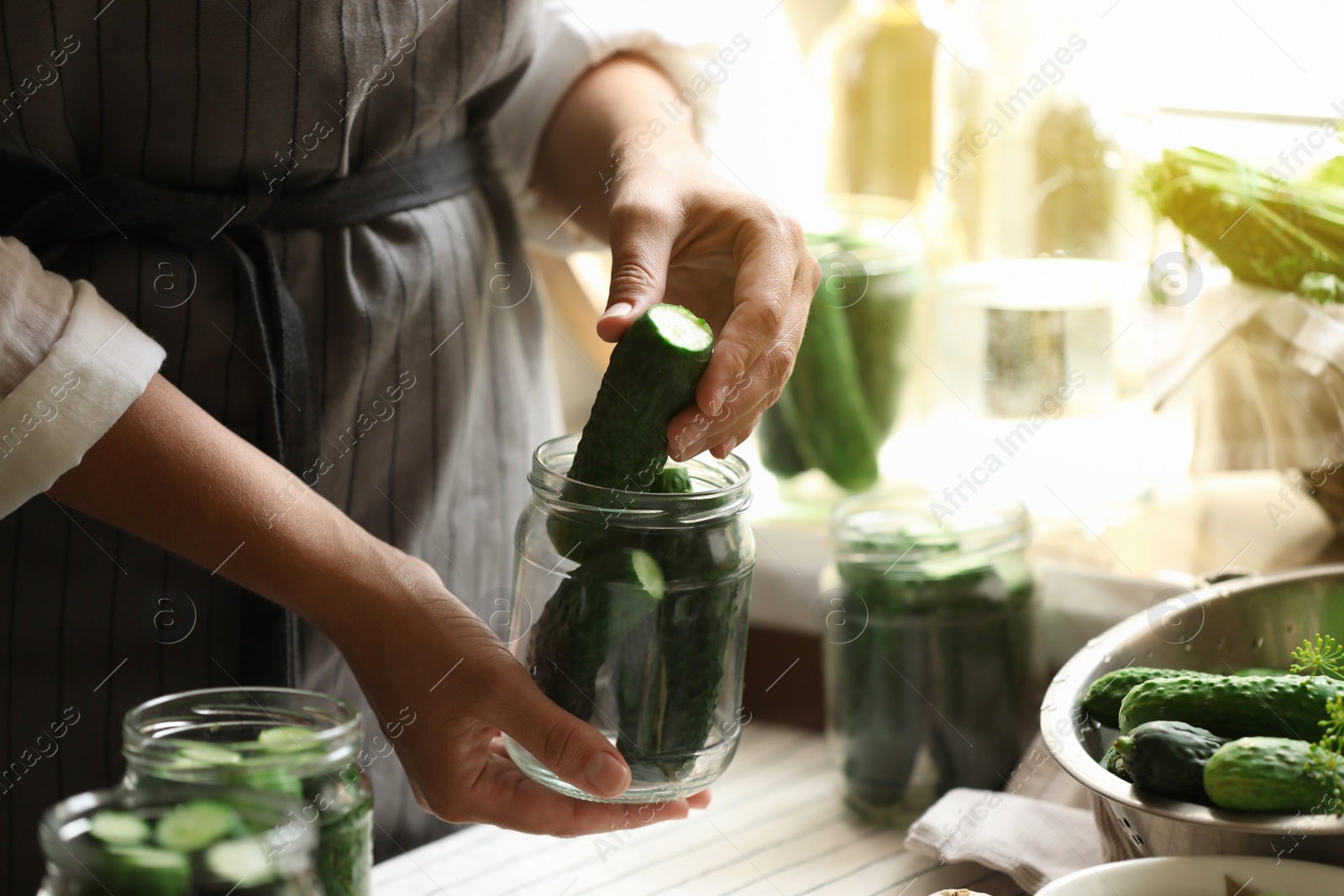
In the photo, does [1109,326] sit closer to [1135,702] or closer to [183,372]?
[1135,702]

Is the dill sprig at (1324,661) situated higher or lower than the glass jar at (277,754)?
lower

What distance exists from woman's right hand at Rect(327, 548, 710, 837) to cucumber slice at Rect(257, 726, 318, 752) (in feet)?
0.30

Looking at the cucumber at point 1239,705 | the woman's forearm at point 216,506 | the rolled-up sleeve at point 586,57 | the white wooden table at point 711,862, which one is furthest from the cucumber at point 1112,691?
the rolled-up sleeve at point 586,57

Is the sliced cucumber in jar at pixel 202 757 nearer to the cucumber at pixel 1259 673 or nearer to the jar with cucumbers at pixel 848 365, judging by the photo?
the cucumber at pixel 1259 673

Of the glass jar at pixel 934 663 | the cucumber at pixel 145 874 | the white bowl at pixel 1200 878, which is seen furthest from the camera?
the glass jar at pixel 934 663

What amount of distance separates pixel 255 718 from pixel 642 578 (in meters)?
0.17

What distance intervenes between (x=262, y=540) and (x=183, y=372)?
0.58ft

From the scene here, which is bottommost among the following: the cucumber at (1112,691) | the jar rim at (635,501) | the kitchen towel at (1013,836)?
the kitchen towel at (1013,836)

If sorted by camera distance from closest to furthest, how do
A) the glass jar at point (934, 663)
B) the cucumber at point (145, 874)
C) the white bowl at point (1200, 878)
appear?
the cucumber at point (145, 874) < the white bowl at point (1200, 878) < the glass jar at point (934, 663)

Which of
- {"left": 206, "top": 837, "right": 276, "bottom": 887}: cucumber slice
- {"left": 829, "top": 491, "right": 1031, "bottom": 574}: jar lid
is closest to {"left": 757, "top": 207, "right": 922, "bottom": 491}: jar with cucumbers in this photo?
{"left": 829, "top": 491, "right": 1031, "bottom": 574}: jar lid

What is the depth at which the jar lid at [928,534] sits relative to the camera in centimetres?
83

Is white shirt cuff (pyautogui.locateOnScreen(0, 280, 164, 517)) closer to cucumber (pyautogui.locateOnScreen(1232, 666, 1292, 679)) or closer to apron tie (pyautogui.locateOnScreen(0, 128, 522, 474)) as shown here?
apron tie (pyautogui.locateOnScreen(0, 128, 522, 474))

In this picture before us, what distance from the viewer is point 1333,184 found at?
3.13ft

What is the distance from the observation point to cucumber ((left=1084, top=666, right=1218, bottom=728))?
0.61 meters
